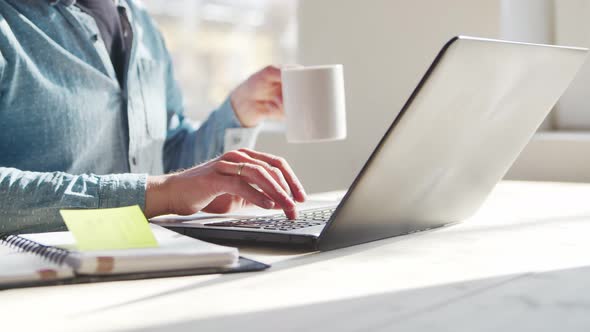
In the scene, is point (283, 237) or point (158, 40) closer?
point (283, 237)

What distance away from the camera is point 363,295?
0.70m

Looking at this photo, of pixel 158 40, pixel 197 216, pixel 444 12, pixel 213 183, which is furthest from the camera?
pixel 444 12

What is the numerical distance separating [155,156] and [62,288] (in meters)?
0.96

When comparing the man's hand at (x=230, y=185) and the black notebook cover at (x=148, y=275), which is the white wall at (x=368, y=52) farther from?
the black notebook cover at (x=148, y=275)

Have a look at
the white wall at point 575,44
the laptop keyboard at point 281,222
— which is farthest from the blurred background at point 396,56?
the laptop keyboard at point 281,222

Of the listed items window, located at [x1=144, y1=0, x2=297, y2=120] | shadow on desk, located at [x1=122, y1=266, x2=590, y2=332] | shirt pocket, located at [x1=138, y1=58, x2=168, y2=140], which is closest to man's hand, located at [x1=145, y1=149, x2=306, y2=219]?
shadow on desk, located at [x1=122, y1=266, x2=590, y2=332]

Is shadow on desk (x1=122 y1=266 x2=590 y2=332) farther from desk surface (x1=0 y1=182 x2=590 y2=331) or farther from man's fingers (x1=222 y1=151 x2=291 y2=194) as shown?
man's fingers (x1=222 y1=151 x2=291 y2=194)

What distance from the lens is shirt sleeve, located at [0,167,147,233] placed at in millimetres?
1125

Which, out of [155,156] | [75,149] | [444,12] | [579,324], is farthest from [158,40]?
[579,324]

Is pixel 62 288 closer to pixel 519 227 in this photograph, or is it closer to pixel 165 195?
pixel 165 195

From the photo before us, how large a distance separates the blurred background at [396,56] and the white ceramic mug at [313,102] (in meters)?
0.66

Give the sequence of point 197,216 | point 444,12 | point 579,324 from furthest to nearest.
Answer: point 444,12
point 197,216
point 579,324

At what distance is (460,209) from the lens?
44.1 inches

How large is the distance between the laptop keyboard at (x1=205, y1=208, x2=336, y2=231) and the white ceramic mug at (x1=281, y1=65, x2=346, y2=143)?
27 centimetres
